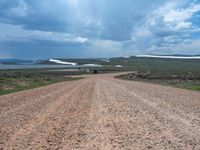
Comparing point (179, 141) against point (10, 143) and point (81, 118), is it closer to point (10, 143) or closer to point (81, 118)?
point (10, 143)

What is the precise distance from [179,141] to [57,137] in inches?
151

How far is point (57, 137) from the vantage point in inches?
458

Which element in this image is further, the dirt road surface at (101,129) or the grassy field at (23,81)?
the grassy field at (23,81)

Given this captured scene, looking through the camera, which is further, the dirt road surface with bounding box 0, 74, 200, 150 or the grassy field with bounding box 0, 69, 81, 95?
the grassy field with bounding box 0, 69, 81, 95

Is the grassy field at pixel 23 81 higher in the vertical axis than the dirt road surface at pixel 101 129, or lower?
lower

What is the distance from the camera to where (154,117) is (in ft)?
51.9

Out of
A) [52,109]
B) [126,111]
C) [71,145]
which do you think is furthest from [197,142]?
[52,109]

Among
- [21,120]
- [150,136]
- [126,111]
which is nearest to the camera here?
[150,136]

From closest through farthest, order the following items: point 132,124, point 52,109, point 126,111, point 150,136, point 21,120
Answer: point 150,136
point 132,124
point 21,120
point 126,111
point 52,109

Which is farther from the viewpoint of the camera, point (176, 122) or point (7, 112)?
point (7, 112)

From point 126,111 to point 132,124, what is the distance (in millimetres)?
3994

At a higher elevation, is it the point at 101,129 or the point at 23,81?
Answer: the point at 101,129

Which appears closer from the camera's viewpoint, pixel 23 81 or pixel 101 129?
pixel 101 129

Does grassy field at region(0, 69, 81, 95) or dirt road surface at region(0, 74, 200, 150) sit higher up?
dirt road surface at region(0, 74, 200, 150)
